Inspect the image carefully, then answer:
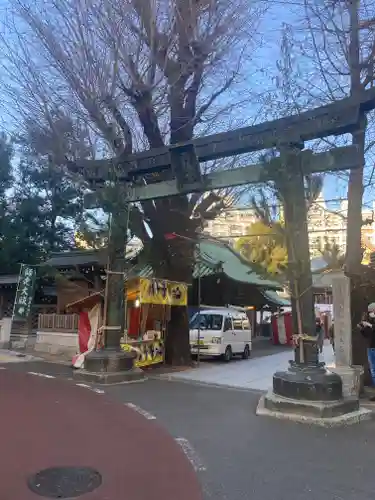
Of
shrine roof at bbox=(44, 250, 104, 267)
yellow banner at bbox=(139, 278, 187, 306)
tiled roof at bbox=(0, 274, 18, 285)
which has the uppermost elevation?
shrine roof at bbox=(44, 250, 104, 267)

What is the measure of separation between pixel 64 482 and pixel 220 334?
1381 cm

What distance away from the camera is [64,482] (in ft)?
15.8

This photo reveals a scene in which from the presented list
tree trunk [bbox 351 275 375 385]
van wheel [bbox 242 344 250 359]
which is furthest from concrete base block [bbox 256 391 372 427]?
van wheel [bbox 242 344 250 359]

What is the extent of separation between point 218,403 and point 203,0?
32.9ft

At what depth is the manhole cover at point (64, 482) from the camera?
454cm

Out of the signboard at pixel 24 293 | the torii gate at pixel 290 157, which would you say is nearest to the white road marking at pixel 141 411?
the torii gate at pixel 290 157

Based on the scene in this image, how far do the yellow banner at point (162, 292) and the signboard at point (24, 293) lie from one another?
816cm

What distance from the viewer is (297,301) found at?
8711 mm

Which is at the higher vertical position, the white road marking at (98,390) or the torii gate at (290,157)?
the torii gate at (290,157)

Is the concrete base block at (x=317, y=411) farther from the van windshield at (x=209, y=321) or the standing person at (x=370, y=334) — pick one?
the van windshield at (x=209, y=321)

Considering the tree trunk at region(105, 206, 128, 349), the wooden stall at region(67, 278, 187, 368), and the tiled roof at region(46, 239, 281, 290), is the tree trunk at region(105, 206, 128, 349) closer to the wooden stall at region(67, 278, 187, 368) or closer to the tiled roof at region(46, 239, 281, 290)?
the wooden stall at region(67, 278, 187, 368)

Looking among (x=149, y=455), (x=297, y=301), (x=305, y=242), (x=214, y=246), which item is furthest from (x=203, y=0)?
(x=214, y=246)

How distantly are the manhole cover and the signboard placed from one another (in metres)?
16.5

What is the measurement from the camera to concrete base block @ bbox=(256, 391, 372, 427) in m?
7.68
